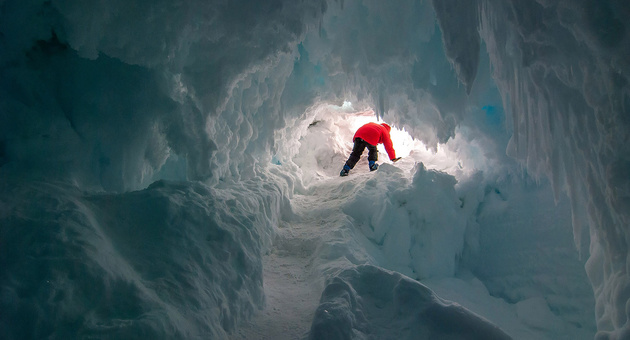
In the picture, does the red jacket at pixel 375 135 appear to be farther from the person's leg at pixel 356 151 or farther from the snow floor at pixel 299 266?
the snow floor at pixel 299 266

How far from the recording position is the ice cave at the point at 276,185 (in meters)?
2.03

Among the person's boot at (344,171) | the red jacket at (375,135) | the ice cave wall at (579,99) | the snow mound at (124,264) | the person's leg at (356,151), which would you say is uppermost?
the red jacket at (375,135)

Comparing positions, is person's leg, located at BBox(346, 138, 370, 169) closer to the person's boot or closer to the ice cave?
the person's boot

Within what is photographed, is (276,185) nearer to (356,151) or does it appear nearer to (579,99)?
(356,151)

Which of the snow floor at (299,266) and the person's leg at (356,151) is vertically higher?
the person's leg at (356,151)

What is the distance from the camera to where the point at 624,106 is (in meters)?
2.02

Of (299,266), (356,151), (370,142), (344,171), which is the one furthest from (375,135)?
(299,266)

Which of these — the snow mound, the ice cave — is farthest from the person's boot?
the snow mound

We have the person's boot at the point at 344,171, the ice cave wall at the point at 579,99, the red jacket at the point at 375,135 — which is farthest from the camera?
the red jacket at the point at 375,135

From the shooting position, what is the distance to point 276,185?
5.48 metres

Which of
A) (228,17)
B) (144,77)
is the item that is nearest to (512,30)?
(228,17)

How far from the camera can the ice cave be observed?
6.65 feet

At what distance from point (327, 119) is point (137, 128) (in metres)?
7.54

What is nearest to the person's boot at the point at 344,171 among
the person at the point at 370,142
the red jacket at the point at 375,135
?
the person at the point at 370,142
